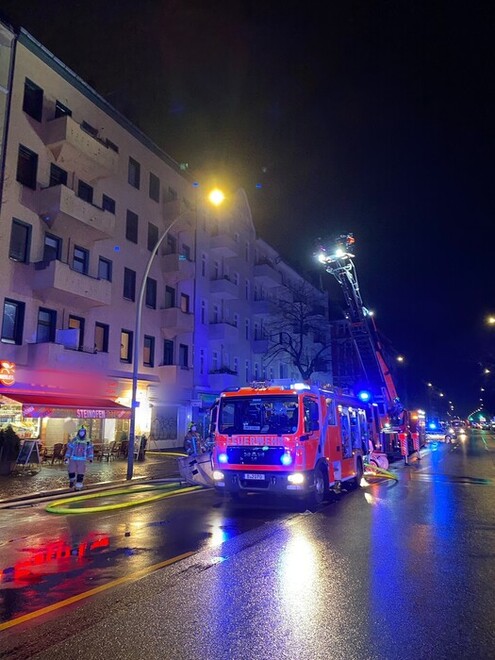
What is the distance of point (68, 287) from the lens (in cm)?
2130

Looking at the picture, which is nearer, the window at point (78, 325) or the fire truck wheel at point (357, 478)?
the fire truck wheel at point (357, 478)

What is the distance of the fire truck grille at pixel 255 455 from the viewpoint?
1099cm

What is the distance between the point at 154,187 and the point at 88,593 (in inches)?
1072

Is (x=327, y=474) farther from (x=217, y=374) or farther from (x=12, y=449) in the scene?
(x=217, y=374)

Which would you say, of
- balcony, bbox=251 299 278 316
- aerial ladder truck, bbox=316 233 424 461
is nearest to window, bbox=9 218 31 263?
aerial ladder truck, bbox=316 233 424 461

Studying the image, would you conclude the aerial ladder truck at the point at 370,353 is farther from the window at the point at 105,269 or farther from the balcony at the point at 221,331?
the balcony at the point at 221,331

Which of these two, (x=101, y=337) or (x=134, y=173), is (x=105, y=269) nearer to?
(x=101, y=337)

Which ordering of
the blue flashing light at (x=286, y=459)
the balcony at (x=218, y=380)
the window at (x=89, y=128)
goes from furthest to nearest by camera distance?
the balcony at (x=218, y=380)
the window at (x=89, y=128)
the blue flashing light at (x=286, y=459)

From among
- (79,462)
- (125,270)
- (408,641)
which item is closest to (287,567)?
(408,641)

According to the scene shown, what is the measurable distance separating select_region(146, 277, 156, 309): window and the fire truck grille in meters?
18.4

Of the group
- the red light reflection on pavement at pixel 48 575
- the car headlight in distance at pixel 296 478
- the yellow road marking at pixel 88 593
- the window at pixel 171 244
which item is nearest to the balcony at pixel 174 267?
the window at pixel 171 244

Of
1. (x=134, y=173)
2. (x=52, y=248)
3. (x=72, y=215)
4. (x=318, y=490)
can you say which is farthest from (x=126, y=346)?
(x=318, y=490)

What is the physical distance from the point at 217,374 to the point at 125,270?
9.91m

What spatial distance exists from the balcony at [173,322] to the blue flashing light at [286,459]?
63.1 ft
